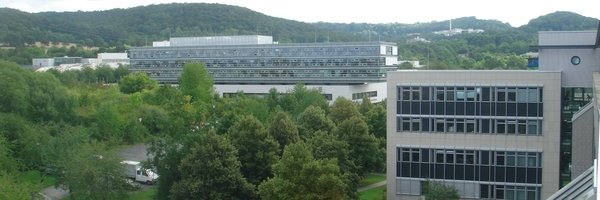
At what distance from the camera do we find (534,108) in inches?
890

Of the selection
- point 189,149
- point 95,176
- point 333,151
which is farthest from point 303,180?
point 95,176

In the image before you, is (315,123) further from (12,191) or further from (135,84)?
(135,84)

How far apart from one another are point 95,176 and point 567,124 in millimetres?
16074

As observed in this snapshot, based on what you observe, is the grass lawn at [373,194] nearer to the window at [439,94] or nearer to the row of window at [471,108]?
the row of window at [471,108]

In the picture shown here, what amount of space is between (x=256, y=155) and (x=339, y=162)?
10.4ft

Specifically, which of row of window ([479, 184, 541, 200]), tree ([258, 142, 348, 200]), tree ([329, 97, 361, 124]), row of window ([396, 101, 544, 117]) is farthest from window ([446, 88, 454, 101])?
tree ([329, 97, 361, 124])

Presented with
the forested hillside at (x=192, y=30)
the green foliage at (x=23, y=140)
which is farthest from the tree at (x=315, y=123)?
the forested hillside at (x=192, y=30)

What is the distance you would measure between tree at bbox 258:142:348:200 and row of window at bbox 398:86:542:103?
485 cm

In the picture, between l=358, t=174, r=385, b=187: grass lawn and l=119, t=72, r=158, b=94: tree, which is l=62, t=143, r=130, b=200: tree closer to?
l=358, t=174, r=385, b=187: grass lawn

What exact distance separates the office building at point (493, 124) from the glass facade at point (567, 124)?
0.10 ft

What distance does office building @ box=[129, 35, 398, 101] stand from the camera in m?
62.2

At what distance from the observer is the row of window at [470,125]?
2275cm

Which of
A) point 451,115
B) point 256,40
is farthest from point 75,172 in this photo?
point 256,40

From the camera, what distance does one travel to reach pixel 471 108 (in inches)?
920
